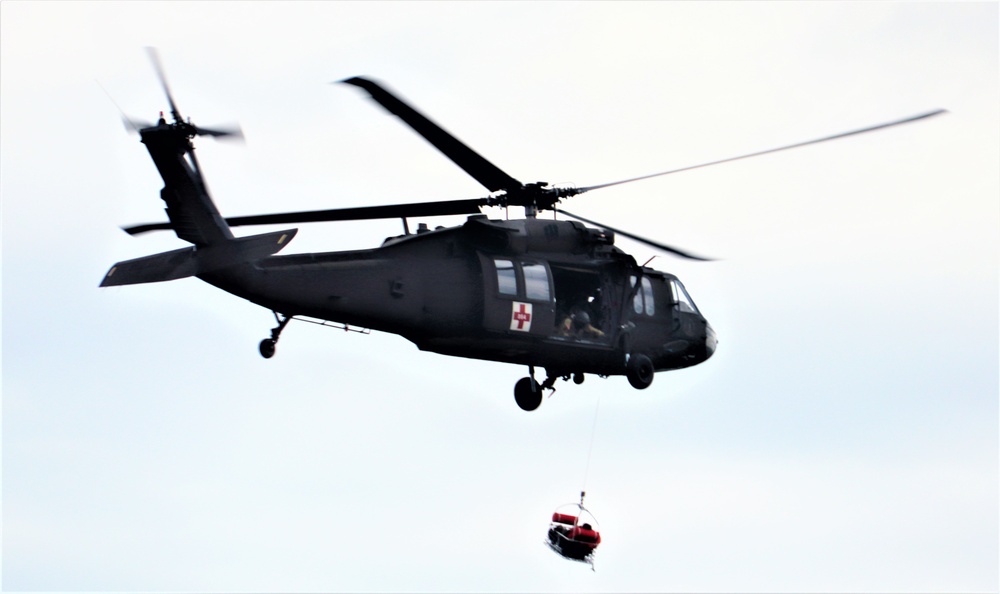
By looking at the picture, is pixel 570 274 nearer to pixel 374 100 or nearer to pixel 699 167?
pixel 699 167

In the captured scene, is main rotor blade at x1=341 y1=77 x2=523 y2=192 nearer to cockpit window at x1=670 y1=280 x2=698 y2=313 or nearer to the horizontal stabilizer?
the horizontal stabilizer

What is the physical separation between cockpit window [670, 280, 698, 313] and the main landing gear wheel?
373 cm

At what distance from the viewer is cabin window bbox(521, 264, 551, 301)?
25969mm

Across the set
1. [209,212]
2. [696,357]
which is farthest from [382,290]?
[696,357]

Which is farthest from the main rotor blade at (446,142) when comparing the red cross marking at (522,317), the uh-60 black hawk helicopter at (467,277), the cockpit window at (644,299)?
the cockpit window at (644,299)

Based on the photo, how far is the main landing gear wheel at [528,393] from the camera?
27.6 m

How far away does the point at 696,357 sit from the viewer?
29828mm

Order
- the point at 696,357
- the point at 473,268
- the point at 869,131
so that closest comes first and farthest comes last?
the point at 869,131 → the point at 473,268 → the point at 696,357

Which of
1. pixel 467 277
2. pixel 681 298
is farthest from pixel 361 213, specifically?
pixel 681 298

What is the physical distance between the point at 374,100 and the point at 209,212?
3.22m

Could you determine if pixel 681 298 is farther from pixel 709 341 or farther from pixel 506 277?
pixel 506 277

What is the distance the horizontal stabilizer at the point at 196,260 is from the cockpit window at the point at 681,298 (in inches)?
396

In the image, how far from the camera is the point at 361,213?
26234 millimetres

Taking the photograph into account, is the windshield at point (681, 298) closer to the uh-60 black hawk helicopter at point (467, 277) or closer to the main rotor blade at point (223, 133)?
the uh-60 black hawk helicopter at point (467, 277)
